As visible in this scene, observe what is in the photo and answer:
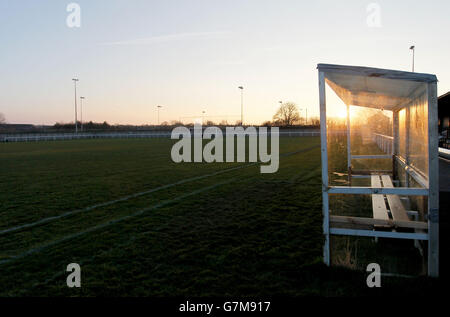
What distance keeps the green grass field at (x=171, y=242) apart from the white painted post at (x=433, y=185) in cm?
28

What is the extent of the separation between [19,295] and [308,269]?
2.86 m

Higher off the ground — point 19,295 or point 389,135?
point 389,135

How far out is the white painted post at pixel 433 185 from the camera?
3.53m

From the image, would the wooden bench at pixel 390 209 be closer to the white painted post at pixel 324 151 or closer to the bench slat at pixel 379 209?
the bench slat at pixel 379 209

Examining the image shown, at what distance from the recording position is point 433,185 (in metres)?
3.59

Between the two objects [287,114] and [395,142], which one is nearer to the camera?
[395,142]

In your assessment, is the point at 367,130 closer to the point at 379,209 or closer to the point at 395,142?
the point at 395,142

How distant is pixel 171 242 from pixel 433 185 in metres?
3.20

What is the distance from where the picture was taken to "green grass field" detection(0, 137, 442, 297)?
3.44 meters

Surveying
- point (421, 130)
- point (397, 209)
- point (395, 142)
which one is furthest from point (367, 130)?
point (421, 130)
